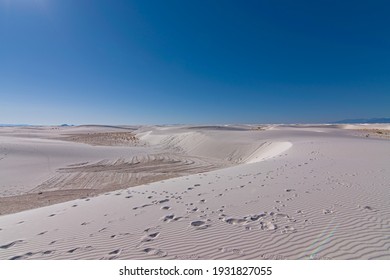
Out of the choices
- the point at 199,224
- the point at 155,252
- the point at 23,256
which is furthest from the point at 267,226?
the point at 23,256

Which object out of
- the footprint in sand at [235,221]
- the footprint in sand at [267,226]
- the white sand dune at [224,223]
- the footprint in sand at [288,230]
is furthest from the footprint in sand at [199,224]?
the footprint in sand at [288,230]

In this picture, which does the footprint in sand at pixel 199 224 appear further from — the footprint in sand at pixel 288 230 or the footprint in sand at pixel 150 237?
the footprint in sand at pixel 288 230

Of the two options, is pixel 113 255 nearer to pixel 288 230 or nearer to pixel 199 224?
pixel 199 224

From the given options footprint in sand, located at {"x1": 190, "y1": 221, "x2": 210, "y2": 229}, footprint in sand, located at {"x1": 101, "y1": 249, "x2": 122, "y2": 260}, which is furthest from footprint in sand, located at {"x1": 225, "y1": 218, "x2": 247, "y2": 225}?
footprint in sand, located at {"x1": 101, "y1": 249, "x2": 122, "y2": 260}

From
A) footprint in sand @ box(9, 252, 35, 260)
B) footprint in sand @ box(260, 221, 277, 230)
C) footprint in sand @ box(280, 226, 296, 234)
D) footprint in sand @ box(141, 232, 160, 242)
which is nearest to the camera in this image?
footprint in sand @ box(9, 252, 35, 260)

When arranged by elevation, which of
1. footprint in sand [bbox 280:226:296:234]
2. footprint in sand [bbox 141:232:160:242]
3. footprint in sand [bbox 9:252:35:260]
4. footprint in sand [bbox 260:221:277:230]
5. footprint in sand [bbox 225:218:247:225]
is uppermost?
footprint in sand [bbox 225:218:247:225]

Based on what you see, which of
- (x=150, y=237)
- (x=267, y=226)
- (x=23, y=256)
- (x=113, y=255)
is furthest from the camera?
(x=267, y=226)

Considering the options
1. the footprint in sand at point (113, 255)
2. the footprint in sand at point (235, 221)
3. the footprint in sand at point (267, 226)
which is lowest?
the footprint in sand at point (113, 255)

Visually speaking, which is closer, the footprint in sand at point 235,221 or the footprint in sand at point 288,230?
the footprint in sand at point 288,230

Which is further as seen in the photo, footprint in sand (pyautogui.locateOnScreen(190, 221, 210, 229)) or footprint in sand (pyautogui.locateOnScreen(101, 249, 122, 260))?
footprint in sand (pyautogui.locateOnScreen(190, 221, 210, 229))

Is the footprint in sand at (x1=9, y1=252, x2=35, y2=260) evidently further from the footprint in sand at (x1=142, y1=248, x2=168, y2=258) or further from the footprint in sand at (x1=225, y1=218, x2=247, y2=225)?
the footprint in sand at (x1=225, y1=218, x2=247, y2=225)
